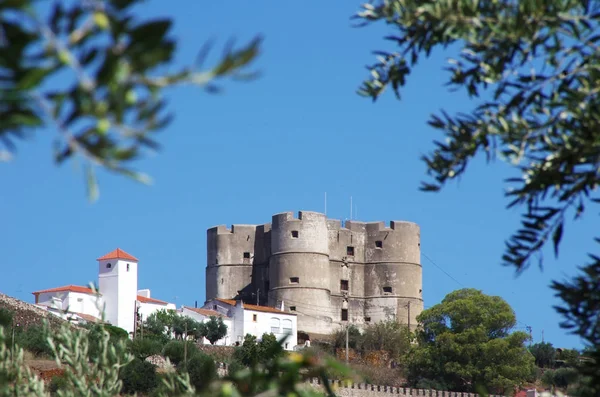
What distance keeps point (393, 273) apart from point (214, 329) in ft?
55.3

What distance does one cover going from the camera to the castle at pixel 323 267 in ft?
215

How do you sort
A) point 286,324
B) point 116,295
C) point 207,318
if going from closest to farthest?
point 116,295 → point 207,318 → point 286,324

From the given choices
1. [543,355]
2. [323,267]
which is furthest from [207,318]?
[543,355]

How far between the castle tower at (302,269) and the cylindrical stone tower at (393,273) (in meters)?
3.76

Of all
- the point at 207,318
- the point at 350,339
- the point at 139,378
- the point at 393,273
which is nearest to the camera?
the point at 139,378

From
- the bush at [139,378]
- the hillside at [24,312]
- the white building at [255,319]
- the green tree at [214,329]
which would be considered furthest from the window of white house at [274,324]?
the bush at [139,378]

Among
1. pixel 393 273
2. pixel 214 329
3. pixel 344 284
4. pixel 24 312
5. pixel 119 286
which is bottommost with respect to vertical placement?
pixel 24 312

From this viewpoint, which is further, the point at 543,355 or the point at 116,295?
the point at 543,355

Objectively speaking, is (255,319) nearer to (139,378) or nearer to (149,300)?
(149,300)

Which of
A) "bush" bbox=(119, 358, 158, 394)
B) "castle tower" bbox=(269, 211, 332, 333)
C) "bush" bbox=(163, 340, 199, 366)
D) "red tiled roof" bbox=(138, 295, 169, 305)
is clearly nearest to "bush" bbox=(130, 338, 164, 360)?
"bush" bbox=(163, 340, 199, 366)

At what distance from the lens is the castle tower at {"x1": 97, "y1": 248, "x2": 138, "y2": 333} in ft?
179

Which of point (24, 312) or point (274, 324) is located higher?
point (274, 324)

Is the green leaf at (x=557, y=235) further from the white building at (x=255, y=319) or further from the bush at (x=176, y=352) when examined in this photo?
the white building at (x=255, y=319)

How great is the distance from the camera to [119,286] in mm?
55375
